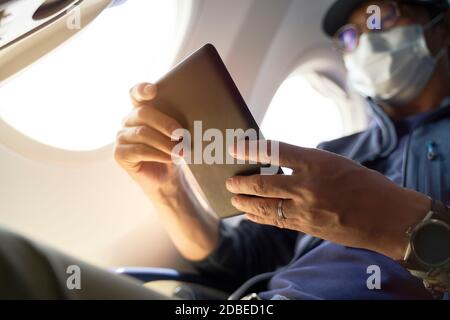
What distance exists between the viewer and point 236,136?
655 millimetres

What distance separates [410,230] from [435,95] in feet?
1.40

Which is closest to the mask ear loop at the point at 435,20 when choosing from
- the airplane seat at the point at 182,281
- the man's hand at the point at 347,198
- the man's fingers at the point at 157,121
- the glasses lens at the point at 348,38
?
the glasses lens at the point at 348,38

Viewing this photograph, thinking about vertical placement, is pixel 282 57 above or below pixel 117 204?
above

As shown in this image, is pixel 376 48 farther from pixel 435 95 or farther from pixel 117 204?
pixel 117 204

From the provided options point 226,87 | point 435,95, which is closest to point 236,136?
point 226,87

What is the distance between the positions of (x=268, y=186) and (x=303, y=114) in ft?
1.55

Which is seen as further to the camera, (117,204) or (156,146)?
(117,204)

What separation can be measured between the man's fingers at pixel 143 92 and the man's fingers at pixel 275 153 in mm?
169

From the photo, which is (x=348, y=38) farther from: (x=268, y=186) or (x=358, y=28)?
(x=268, y=186)

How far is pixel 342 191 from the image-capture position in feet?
2.02

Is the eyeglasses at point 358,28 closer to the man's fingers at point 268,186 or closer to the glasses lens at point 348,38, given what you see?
the glasses lens at point 348,38

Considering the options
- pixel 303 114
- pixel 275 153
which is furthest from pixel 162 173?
pixel 303 114

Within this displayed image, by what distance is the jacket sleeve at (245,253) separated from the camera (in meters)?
0.95

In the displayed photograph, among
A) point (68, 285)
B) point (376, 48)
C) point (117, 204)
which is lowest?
point (68, 285)
